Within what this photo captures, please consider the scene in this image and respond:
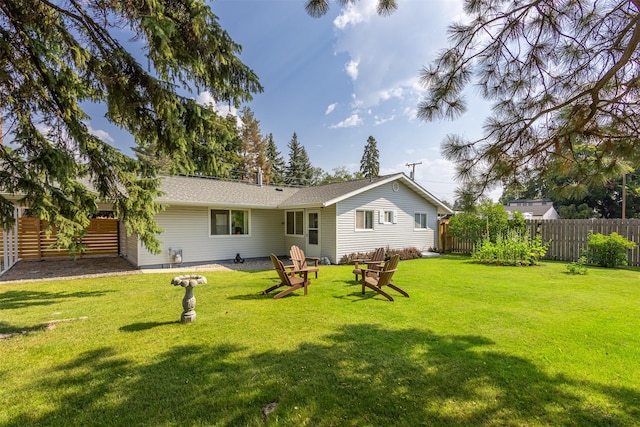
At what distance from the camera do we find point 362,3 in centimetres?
333

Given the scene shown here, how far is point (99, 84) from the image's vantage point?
4.56m

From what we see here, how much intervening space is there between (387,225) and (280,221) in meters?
5.13

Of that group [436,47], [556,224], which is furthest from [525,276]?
[436,47]

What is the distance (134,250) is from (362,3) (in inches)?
464

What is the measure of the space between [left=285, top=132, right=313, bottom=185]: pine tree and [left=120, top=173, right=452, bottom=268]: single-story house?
91.8 ft

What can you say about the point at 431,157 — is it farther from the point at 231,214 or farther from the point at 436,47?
the point at 231,214

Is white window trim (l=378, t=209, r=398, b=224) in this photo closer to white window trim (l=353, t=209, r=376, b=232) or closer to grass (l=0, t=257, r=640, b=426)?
white window trim (l=353, t=209, r=376, b=232)

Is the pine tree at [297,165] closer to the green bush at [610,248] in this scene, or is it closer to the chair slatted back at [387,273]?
the green bush at [610,248]

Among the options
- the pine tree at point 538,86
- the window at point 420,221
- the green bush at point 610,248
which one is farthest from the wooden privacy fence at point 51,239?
the green bush at point 610,248

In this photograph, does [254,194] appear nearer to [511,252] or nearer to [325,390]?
[511,252]

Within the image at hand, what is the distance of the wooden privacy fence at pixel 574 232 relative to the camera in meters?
10.8

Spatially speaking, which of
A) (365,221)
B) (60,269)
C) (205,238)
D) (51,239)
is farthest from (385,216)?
(51,239)

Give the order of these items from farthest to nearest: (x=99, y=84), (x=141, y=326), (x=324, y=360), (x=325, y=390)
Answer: (x=141, y=326) → (x=99, y=84) → (x=324, y=360) → (x=325, y=390)

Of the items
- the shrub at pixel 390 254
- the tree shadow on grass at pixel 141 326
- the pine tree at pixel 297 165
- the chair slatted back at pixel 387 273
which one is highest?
the pine tree at pixel 297 165
